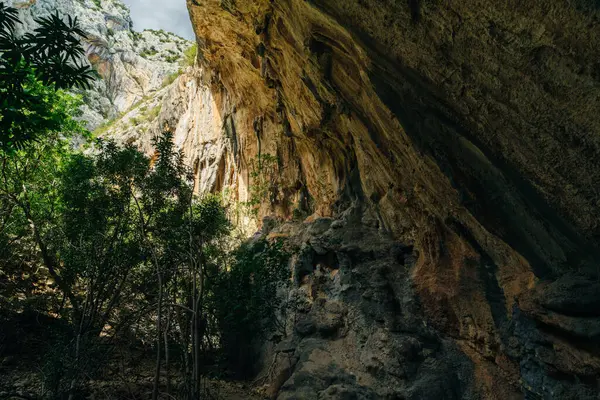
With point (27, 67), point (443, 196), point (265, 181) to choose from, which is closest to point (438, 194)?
point (443, 196)

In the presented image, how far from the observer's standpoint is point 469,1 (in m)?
5.74

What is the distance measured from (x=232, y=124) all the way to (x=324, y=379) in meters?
19.6

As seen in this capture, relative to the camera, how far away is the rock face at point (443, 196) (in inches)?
221

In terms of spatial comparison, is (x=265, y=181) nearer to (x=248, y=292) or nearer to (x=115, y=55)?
(x=248, y=292)

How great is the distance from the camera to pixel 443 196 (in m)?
9.27

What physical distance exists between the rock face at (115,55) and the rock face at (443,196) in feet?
145

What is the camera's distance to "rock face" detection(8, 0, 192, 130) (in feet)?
171

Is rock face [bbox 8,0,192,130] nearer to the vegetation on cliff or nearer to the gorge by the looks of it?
the vegetation on cliff

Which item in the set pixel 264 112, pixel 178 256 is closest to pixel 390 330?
pixel 178 256

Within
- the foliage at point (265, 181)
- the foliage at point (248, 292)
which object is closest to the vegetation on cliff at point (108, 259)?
the foliage at point (248, 292)

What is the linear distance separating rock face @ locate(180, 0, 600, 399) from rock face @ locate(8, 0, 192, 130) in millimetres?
44203

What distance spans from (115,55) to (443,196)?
202 feet

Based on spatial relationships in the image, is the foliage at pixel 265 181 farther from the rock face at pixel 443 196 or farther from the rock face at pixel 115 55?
the rock face at pixel 115 55

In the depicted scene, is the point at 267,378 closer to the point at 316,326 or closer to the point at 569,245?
the point at 316,326
